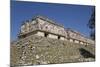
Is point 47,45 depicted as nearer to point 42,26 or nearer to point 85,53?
point 42,26

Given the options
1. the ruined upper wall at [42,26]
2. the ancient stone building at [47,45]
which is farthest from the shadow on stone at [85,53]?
the ruined upper wall at [42,26]

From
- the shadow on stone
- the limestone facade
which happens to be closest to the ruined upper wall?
the limestone facade

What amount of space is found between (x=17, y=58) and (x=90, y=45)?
99cm

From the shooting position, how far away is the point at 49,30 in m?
2.59

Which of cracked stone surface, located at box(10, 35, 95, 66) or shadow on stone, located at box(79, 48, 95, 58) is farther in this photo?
shadow on stone, located at box(79, 48, 95, 58)

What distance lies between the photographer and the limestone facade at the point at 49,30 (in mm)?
2459

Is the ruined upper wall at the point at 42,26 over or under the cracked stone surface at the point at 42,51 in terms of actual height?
over

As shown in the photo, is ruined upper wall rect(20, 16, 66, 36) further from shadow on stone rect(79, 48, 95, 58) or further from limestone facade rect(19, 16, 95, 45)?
shadow on stone rect(79, 48, 95, 58)

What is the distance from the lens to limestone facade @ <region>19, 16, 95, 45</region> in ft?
8.07

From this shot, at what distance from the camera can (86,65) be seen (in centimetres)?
279

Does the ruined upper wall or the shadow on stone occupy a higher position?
the ruined upper wall

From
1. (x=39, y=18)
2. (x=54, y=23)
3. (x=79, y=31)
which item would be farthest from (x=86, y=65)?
(x=39, y=18)

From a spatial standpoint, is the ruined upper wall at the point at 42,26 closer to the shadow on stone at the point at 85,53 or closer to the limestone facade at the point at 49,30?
the limestone facade at the point at 49,30

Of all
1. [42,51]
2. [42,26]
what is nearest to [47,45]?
[42,51]
